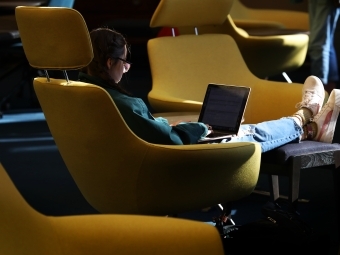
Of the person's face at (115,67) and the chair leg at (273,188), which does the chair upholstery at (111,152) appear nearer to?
the person's face at (115,67)

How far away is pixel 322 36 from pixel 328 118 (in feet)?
9.10

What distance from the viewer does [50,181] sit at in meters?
4.64

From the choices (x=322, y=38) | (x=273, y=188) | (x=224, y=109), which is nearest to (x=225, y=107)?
(x=224, y=109)

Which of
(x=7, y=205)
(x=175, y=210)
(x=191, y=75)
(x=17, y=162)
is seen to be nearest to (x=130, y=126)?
(x=175, y=210)

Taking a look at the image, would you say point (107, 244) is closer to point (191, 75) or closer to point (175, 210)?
point (175, 210)

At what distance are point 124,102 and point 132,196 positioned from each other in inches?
13.8

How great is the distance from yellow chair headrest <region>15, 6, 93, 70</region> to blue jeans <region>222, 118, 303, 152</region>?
2.80 ft

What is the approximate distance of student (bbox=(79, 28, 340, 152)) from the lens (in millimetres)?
3121

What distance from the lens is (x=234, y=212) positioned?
4070 millimetres

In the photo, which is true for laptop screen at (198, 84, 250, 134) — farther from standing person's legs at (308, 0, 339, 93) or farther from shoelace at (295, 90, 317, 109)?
standing person's legs at (308, 0, 339, 93)

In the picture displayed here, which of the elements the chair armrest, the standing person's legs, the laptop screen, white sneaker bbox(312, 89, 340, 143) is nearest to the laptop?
the laptop screen

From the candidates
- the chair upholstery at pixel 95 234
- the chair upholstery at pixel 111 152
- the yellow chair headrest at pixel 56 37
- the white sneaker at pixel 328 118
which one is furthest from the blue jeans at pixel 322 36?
the chair upholstery at pixel 95 234

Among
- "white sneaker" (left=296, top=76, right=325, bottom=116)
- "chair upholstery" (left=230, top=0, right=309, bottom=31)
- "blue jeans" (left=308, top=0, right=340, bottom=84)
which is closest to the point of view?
"white sneaker" (left=296, top=76, right=325, bottom=116)

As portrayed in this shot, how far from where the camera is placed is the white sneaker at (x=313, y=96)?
3.90 meters
